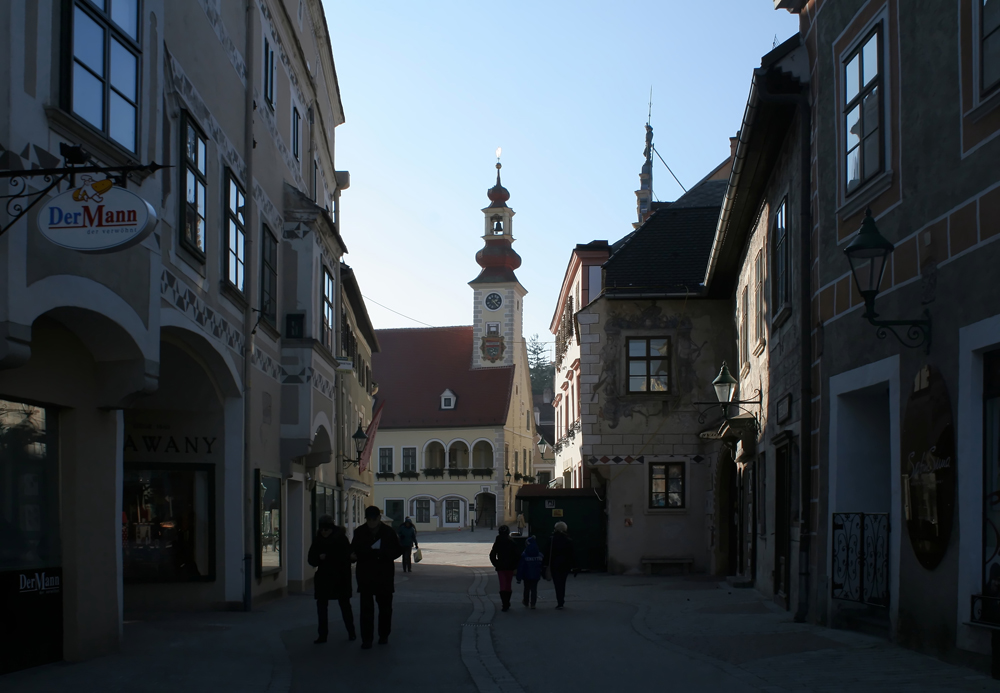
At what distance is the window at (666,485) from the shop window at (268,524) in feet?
38.3

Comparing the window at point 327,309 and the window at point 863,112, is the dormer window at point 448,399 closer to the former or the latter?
the window at point 327,309

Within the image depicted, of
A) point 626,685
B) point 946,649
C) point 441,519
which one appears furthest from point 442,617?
point 441,519

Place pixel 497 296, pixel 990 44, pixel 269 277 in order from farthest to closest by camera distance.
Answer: pixel 497 296 < pixel 269 277 < pixel 990 44

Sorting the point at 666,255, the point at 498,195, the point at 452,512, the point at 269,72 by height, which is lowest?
the point at 452,512

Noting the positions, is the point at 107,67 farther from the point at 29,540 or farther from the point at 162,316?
the point at 29,540

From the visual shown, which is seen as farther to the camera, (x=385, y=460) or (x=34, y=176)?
(x=385, y=460)

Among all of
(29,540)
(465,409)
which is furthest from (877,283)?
→ (465,409)

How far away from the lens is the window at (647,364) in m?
29.3

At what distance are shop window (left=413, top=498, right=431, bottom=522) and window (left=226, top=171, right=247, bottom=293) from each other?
62.3 meters

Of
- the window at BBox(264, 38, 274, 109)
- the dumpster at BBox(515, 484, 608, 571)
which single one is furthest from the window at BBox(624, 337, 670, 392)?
the window at BBox(264, 38, 274, 109)

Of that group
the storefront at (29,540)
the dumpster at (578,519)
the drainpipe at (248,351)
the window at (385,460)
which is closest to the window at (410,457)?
the window at (385,460)

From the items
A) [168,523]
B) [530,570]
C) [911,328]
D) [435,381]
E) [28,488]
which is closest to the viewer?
[28,488]

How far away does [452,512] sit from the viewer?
78562mm

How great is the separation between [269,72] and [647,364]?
13418 millimetres
